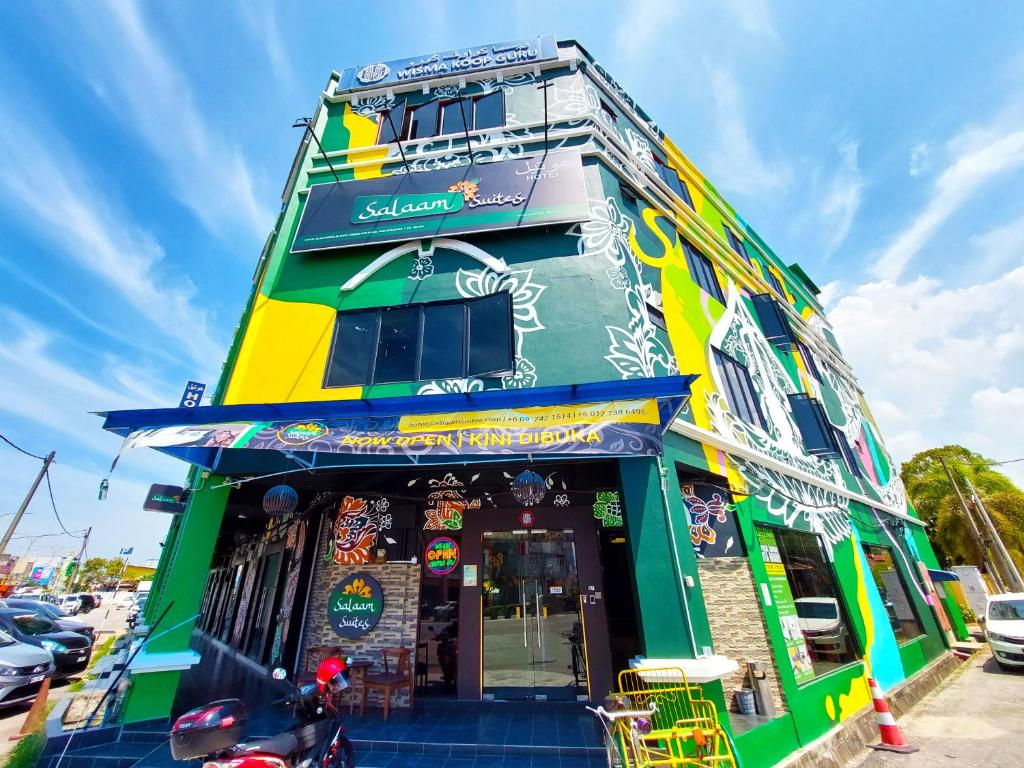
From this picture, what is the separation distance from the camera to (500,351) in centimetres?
754

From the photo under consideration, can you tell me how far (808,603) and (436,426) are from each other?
26.4 feet

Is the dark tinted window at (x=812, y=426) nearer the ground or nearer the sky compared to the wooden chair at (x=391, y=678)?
nearer the sky

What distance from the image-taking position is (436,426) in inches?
230

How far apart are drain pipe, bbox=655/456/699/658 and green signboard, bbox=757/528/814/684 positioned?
2.55 meters

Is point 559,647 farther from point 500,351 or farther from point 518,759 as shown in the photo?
point 500,351

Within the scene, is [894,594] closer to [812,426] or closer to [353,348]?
[812,426]

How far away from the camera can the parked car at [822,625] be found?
767 cm

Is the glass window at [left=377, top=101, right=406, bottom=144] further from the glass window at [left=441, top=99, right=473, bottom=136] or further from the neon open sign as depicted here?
the neon open sign

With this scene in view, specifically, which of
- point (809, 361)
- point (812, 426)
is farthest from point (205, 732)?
point (809, 361)

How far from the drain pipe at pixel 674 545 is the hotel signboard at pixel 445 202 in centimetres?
524

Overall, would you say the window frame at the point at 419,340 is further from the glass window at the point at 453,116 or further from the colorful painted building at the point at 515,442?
the glass window at the point at 453,116

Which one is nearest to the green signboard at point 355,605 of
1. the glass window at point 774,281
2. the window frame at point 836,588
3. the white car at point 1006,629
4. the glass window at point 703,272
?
the window frame at point 836,588

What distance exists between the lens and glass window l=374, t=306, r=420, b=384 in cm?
Result: 773

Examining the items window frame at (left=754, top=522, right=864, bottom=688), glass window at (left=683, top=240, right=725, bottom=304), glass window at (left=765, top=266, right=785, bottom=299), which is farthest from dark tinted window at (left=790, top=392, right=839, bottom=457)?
glass window at (left=765, top=266, right=785, bottom=299)
